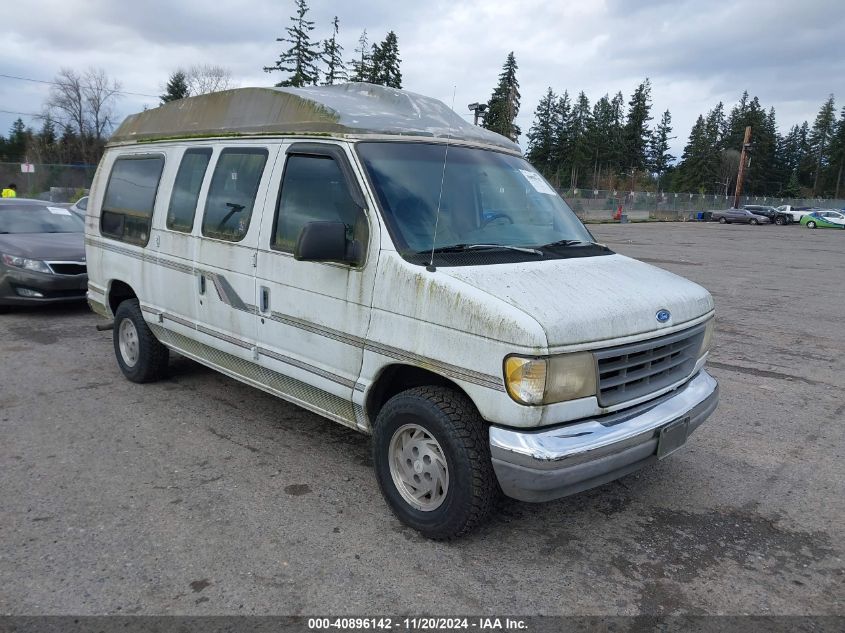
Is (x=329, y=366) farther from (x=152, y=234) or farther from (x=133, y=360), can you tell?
(x=133, y=360)

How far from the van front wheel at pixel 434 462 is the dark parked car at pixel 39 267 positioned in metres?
6.73

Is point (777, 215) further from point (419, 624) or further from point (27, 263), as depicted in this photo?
point (419, 624)

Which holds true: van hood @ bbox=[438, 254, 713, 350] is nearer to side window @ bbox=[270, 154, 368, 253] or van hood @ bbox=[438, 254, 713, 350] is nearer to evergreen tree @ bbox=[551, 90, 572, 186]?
side window @ bbox=[270, 154, 368, 253]

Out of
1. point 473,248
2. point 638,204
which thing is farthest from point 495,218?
point 638,204

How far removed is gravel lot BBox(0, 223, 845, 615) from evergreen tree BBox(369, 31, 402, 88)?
176 feet

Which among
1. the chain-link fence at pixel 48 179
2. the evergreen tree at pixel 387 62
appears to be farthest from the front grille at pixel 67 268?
the evergreen tree at pixel 387 62

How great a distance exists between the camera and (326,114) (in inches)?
156

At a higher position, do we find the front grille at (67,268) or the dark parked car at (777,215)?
the dark parked car at (777,215)

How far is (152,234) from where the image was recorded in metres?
5.34

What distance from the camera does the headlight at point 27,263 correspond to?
333 inches

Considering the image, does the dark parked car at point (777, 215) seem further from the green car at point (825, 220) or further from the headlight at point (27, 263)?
the headlight at point (27, 263)

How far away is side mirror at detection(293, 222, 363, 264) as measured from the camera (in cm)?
344

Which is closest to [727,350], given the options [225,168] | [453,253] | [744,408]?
[744,408]

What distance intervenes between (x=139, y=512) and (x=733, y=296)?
1130 centimetres
